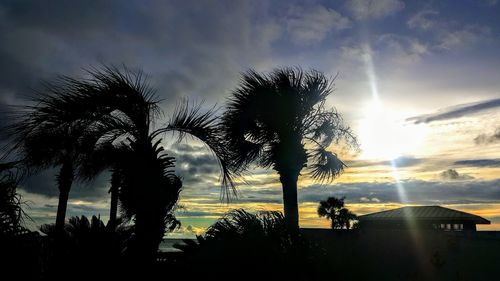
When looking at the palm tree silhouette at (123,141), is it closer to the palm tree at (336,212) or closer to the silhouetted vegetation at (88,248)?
the silhouetted vegetation at (88,248)

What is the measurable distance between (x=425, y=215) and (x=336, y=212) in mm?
15256

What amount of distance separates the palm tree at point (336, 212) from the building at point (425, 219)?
35.8 feet

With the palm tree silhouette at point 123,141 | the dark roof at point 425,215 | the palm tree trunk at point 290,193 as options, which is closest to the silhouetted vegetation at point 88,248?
the palm tree silhouette at point 123,141

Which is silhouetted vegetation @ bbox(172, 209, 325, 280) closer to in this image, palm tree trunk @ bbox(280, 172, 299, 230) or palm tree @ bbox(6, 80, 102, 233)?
palm tree @ bbox(6, 80, 102, 233)

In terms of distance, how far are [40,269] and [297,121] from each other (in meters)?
7.82

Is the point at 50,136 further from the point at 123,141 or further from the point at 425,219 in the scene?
the point at 425,219

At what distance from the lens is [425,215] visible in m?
24.9

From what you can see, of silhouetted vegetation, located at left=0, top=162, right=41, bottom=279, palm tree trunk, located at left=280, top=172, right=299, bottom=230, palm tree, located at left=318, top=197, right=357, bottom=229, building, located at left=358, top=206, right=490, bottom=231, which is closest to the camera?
silhouetted vegetation, located at left=0, top=162, right=41, bottom=279

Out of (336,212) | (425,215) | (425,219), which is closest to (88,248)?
(425,219)

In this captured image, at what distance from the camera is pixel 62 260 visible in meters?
5.29

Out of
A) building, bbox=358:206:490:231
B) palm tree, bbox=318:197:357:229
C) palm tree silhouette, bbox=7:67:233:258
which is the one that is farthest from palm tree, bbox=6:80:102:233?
palm tree, bbox=318:197:357:229

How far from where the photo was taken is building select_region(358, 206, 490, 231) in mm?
23922

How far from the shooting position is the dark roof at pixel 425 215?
78.6 ft

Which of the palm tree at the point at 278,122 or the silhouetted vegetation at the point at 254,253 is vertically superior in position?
the palm tree at the point at 278,122
